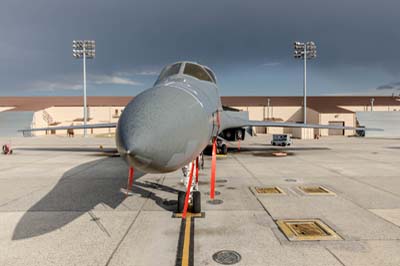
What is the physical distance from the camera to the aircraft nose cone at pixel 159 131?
321 cm

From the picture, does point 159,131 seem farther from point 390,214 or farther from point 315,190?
point 315,190

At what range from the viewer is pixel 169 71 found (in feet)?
22.5

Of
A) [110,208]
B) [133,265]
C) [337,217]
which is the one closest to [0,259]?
[133,265]

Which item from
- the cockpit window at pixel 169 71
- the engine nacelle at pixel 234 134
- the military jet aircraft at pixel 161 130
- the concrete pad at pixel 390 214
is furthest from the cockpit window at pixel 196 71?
the engine nacelle at pixel 234 134

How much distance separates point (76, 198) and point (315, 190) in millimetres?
7800

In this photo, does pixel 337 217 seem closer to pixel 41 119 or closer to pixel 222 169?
pixel 222 169

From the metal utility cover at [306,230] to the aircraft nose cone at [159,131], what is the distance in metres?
2.97

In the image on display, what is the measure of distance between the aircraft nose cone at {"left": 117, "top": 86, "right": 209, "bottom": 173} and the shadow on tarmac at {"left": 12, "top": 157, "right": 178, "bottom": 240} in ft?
12.2

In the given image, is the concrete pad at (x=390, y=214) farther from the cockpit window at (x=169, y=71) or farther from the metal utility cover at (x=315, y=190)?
the cockpit window at (x=169, y=71)

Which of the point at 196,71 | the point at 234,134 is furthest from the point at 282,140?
the point at 196,71

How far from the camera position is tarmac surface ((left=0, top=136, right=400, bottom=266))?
455 cm

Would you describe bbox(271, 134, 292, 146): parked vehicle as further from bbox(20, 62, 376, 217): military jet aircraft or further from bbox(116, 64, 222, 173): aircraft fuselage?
bbox(116, 64, 222, 173): aircraft fuselage

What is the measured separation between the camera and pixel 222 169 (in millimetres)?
12812

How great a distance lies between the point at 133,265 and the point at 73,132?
1861 inches
